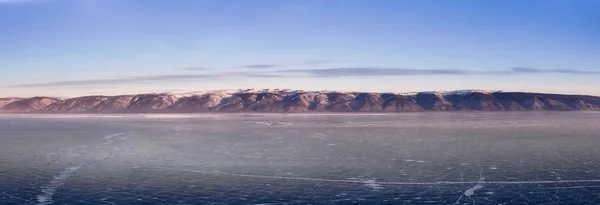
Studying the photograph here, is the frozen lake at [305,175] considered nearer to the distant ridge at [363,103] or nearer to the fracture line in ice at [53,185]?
the fracture line in ice at [53,185]

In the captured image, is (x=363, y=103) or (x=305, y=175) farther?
(x=363, y=103)

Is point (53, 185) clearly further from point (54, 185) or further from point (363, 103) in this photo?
point (363, 103)

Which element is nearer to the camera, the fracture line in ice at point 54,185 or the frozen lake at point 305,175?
the fracture line in ice at point 54,185

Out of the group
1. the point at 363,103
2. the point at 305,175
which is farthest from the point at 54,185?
the point at 363,103

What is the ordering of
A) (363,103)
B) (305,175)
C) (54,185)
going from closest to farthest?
1. (54,185)
2. (305,175)
3. (363,103)

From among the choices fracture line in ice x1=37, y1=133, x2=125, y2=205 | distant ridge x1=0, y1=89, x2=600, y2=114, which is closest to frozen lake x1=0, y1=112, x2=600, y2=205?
fracture line in ice x1=37, y1=133, x2=125, y2=205

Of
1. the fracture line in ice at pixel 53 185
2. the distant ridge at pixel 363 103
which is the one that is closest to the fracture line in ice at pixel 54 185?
the fracture line in ice at pixel 53 185

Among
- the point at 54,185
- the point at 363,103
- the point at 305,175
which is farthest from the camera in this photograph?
the point at 363,103

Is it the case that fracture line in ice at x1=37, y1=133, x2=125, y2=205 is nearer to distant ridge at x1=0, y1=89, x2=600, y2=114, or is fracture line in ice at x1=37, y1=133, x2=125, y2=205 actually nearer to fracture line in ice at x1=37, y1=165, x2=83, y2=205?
fracture line in ice at x1=37, y1=165, x2=83, y2=205

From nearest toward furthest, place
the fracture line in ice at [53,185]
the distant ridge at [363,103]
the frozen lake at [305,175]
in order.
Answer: the fracture line in ice at [53,185] → the frozen lake at [305,175] → the distant ridge at [363,103]

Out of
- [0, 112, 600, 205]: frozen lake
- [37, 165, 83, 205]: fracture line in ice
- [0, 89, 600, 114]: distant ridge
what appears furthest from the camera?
[0, 89, 600, 114]: distant ridge

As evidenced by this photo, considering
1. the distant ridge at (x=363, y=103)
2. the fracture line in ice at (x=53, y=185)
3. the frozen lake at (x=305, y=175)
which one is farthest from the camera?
the distant ridge at (x=363, y=103)
